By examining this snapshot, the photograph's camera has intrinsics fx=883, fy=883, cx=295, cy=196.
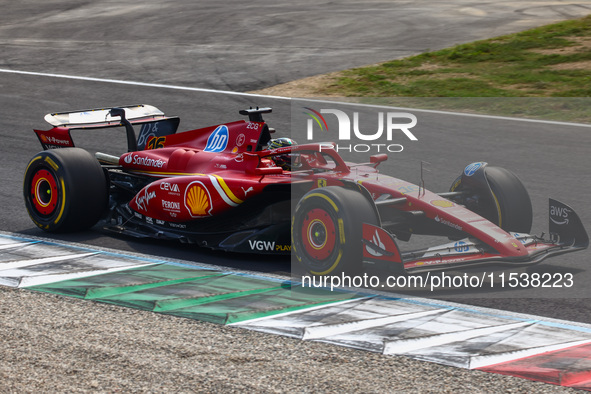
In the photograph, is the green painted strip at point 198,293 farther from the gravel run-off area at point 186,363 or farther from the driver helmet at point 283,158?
the driver helmet at point 283,158

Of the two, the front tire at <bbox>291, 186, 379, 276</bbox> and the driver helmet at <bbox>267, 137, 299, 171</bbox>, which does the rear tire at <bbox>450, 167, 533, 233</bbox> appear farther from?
the driver helmet at <bbox>267, 137, 299, 171</bbox>

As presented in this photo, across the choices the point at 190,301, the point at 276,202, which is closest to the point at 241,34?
the point at 276,202

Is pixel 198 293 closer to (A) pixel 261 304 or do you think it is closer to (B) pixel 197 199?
(A) pixel 261 304

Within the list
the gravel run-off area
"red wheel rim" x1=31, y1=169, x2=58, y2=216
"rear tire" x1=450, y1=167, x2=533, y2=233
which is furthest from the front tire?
"red wheel rim" x1=31, y1=169, x2=58, y2=216

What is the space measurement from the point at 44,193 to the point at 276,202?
7.72 ft

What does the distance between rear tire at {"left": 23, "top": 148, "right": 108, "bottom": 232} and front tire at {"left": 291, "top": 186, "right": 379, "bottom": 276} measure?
227 cm

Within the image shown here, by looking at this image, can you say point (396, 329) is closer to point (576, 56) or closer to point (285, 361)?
point (285, 361)

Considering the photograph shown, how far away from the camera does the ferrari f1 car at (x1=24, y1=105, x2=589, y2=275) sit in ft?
20.6

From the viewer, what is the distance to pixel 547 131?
12.3 m

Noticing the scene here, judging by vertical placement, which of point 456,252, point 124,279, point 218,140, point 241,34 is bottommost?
point 124,279

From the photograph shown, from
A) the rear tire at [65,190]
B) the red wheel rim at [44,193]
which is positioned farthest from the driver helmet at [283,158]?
the red wheel rim at [44,193]

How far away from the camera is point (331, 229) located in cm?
630

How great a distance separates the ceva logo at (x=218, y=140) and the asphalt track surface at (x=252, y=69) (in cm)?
93

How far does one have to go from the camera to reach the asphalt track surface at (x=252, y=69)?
870 cm
